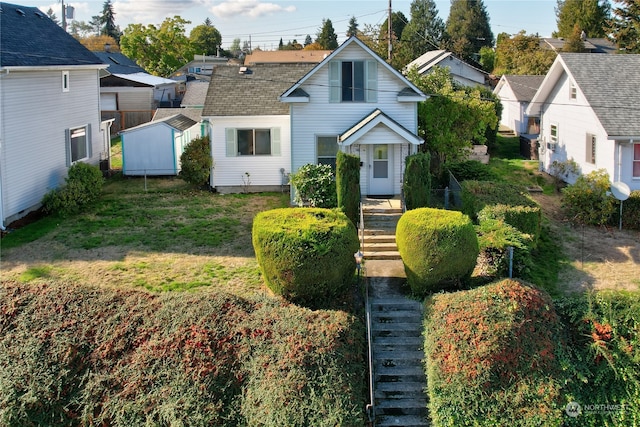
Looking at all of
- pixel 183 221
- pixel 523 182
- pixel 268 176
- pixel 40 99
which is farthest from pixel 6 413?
pixel 523 182

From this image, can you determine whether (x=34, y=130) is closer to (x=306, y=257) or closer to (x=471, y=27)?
(x=306, y=257)

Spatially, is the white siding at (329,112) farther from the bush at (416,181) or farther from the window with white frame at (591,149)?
the window with white frame at (591,149)

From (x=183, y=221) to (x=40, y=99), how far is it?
6690 mm

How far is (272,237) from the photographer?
1512cm

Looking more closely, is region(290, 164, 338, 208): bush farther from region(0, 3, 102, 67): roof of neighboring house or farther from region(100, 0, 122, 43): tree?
region(100, 0, 122, 43): tree

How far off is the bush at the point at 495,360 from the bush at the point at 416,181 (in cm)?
582

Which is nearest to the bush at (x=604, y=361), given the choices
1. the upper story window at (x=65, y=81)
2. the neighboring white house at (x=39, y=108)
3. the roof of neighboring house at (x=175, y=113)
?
the neighboring white house at (x=39, y=108)

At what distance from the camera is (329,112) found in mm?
23203

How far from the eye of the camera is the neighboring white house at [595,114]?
23.6m

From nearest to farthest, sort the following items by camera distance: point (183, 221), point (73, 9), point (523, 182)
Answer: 1. point (183, 221)
2. point (523, 182)
3. point (73, 9)

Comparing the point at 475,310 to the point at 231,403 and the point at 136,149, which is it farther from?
the point at 136,149

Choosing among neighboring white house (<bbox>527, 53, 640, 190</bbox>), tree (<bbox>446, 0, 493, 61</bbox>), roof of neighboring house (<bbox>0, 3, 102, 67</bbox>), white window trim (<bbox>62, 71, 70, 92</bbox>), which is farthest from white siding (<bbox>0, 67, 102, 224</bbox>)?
tree (<bbox>446, 0, 493, 61</bbox>)

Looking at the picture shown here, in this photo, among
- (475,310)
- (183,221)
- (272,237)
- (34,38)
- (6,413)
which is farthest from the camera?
(34,38)

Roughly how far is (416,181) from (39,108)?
13.0 m
